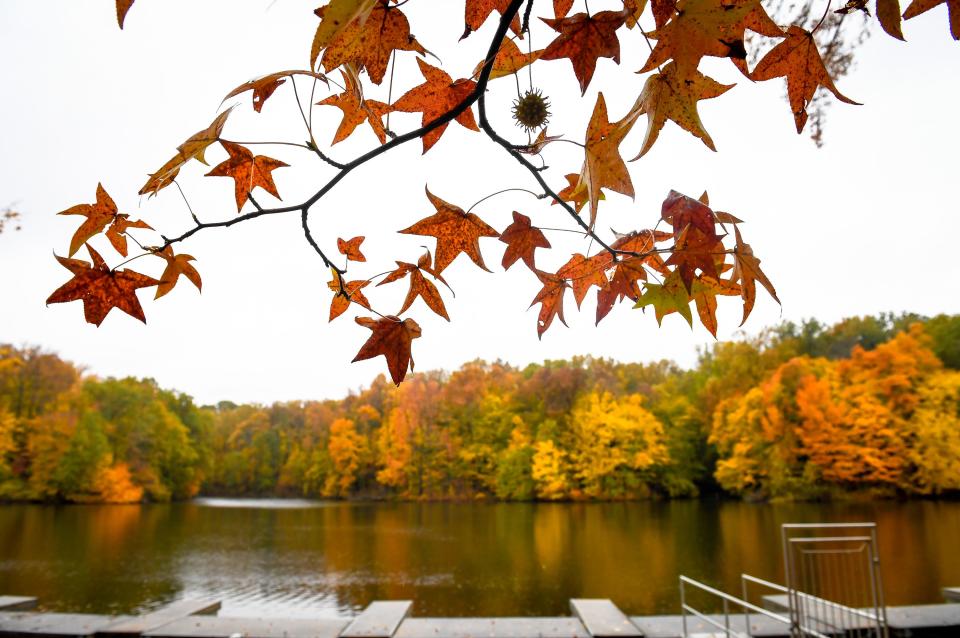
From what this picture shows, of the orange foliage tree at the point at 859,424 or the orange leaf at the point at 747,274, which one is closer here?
the orange leaf at the point at 747,274

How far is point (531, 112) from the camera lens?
85 centimetres

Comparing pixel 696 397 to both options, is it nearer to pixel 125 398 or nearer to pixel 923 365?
pixel 923 365

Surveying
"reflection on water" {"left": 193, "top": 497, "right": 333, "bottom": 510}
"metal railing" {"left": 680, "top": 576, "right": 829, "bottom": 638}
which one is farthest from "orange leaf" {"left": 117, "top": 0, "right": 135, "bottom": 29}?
"reflection on water" {"left": 193, "top": 497, "right": 333, "bottom": 510}

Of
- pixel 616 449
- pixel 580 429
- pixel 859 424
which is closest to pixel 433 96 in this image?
pixel 859 424

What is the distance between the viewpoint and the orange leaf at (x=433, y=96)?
0.69m

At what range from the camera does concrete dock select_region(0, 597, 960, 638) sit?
591cm

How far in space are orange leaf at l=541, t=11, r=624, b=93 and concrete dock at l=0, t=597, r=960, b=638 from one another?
6.32 m

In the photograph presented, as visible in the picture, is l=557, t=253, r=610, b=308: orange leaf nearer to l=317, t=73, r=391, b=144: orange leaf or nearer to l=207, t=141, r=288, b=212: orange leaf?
l=317, t=73, r=391, b=144: orange leaf

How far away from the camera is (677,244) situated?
28.9 inches

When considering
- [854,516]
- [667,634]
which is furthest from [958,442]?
[667,634]

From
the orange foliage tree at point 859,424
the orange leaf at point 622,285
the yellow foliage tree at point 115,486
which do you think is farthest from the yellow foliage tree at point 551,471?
the orange leaf at point 622,285

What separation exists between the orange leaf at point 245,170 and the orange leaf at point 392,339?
245 mm

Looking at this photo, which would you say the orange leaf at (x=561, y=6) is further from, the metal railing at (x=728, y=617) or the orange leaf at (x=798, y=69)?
the metal railing at (x=728, y=617)

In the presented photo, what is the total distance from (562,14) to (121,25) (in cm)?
53
